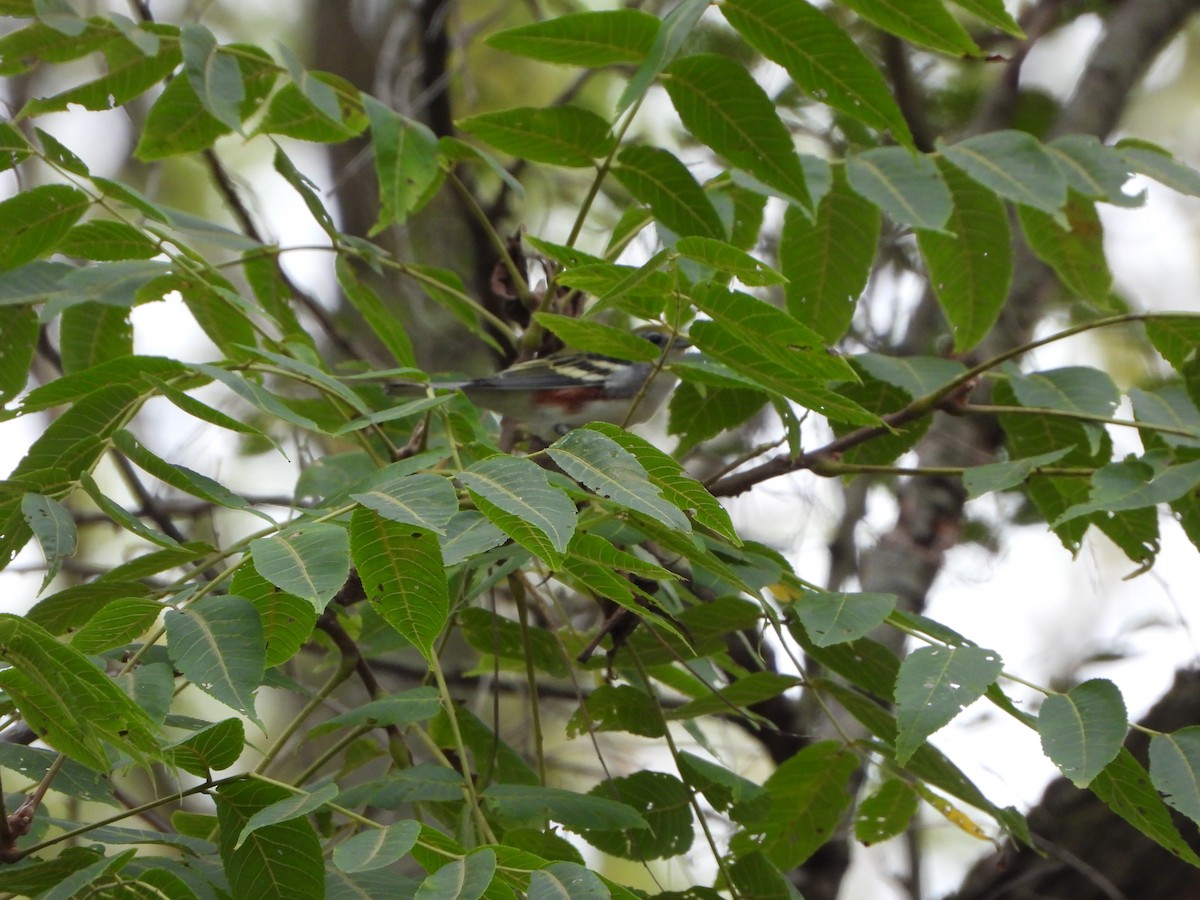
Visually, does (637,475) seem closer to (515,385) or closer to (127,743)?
Answer: (127,743)

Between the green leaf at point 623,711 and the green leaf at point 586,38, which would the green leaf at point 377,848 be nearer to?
the green leaf at point 623,711

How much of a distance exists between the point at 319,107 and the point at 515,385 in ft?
4.97

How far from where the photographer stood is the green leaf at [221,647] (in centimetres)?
165

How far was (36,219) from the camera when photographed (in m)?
2.72

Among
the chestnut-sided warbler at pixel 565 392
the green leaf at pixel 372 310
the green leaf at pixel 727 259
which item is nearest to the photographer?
the green leaf at pixel 727 259

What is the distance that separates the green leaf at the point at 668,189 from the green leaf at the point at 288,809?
1.56m

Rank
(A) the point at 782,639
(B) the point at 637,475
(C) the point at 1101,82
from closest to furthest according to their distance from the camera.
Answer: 1. (B) the point at 637,475
2. (A) the point at 782,639
3. (C) the point at 1101,82

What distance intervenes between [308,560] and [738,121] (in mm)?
1425

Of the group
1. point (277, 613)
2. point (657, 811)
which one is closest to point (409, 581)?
point (277, 613)

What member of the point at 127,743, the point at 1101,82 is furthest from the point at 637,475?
the point at 1101,82

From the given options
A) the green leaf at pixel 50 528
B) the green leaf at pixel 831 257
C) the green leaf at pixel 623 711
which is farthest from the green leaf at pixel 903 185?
the green leaf at pixel 50 528

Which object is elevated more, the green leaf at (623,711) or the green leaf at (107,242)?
the green leaf at (107,242)

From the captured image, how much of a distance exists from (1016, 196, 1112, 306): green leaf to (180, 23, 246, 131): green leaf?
1.96 metres

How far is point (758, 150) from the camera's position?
257cm
